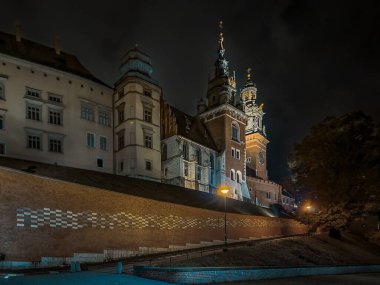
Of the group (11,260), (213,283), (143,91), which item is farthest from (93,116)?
(213,283)

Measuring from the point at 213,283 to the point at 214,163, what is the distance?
44.0 metres

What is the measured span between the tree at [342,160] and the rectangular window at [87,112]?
74.4 feet

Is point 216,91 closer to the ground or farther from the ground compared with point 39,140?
farther from the ground

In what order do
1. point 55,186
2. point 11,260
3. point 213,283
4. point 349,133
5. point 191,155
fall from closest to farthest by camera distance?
point 213,283 → point 11,260 → point 55,186 → point 349,133 → point 191,155

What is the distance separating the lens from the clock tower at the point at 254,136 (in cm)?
8931

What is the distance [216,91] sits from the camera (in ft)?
218

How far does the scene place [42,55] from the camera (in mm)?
41438

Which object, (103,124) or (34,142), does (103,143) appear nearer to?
(103,124)

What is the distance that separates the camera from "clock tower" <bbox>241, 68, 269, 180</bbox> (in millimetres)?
89312

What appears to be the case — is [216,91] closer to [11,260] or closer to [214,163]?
[214,163]

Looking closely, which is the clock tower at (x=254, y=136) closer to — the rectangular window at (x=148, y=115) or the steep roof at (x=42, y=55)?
the rectangular window at (x=148, y=115)

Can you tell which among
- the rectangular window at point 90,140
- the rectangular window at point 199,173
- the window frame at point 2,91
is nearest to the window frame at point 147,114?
the rectangular window at point 90,140

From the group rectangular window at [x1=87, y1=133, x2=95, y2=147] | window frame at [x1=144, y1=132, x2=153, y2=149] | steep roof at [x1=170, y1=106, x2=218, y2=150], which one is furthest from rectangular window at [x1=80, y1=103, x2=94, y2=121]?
steep roof at [x1=170, y1=106, x2=218, y2=150]

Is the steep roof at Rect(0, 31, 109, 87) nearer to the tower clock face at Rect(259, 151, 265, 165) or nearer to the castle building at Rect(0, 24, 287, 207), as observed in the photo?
the castle building at Rect(0, 24, 287, 207)
